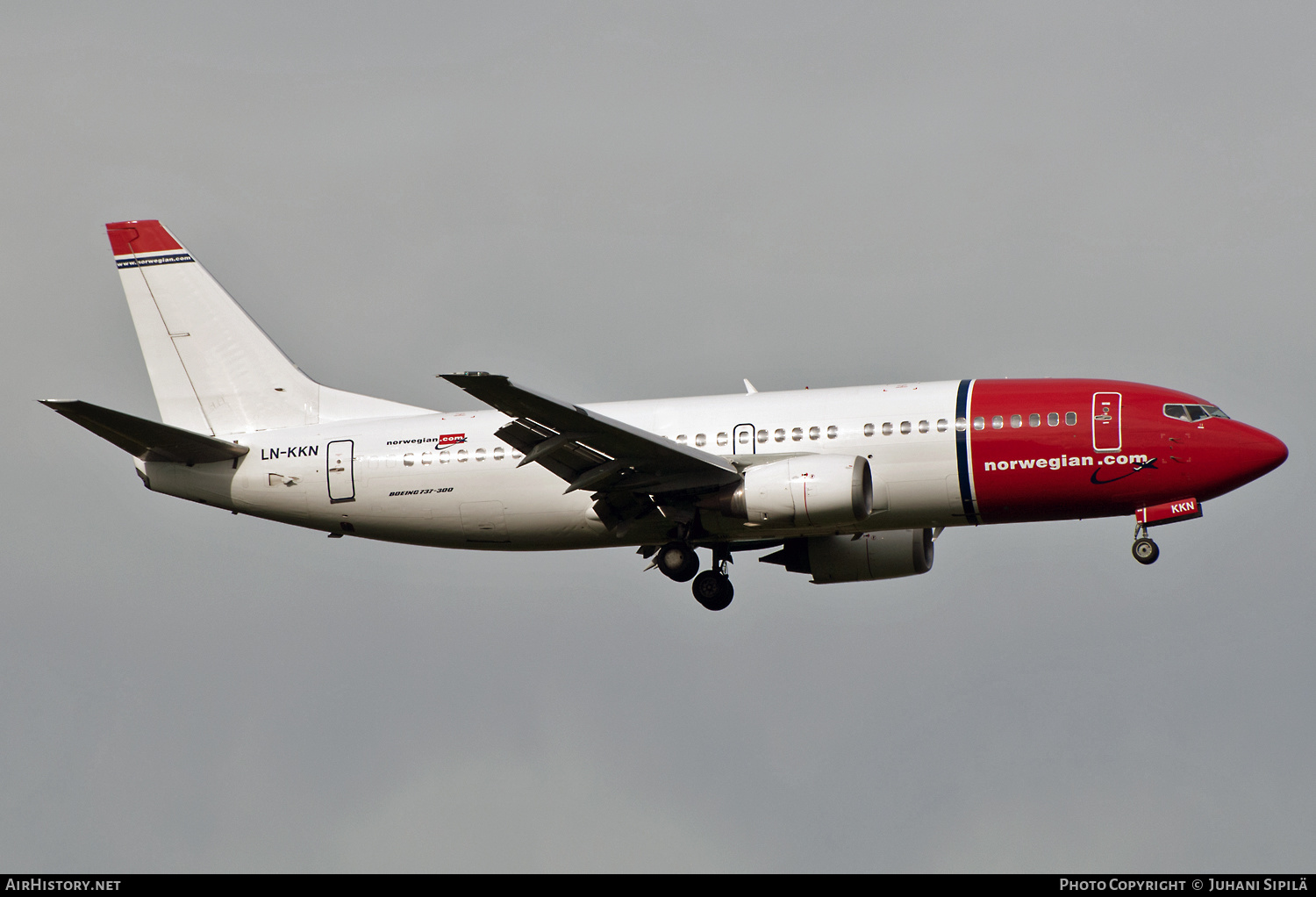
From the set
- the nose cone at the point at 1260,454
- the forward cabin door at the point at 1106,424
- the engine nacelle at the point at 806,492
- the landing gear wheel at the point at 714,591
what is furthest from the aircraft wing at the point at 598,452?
the nose cone at the point at 1260,454

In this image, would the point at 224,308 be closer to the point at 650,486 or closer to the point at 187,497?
the point at 187,497

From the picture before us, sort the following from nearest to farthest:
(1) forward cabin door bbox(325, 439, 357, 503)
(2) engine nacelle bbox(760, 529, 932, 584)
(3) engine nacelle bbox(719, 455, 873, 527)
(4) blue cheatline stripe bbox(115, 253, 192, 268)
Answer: (3) engine nacelle bbox(719, 455, 873, 527) < (1) forward cabin door bbox(325, 439, 357, 503) < (2) engine nacelle bbox(760, 529, 932, 584) < (4) blue cheatline stripe bbox(115, 253, 192, 268)

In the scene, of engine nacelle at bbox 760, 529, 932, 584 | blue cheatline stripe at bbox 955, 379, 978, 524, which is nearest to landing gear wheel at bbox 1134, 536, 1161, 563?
blue cheatline stripe at bbox 955, 379, 978, 524

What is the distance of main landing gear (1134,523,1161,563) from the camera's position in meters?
34.4

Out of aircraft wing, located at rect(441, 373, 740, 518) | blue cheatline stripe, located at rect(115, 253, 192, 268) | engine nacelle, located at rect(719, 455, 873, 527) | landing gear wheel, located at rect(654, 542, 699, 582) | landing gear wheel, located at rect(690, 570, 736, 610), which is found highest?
blue cheatline stripe, located at rect(115, 253, 192, 268)

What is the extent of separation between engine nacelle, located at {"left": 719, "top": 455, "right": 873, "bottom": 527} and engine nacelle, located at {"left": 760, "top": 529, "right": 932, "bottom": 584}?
540 centimetres

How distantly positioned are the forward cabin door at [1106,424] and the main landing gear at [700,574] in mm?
9915

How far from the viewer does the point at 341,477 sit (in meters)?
37.3

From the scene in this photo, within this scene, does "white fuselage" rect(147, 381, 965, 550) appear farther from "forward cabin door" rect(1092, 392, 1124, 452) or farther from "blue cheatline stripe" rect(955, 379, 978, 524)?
"forward cabin door" rect(1092, 392, 1124, 452)

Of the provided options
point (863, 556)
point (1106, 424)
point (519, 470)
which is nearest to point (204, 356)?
point (519, 470)

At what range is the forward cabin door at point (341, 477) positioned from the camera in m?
37.2

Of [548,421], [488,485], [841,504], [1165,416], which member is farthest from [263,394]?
[1165,416]

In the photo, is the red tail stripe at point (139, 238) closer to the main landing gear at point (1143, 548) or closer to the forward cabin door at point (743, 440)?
the forward cabin door at point (743, 440)

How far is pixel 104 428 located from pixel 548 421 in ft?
37.7
